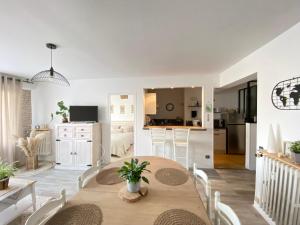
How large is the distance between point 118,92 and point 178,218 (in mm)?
3892

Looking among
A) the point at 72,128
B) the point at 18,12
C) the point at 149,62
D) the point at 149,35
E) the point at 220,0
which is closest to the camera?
the point at 220,0

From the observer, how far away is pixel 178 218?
44.3 inches

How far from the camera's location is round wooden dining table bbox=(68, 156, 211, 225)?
1.13 m

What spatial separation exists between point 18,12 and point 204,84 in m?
3.80

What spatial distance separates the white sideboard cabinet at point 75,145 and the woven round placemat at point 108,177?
2.44 meters

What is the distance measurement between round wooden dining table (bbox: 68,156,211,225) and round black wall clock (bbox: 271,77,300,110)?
4.60ft

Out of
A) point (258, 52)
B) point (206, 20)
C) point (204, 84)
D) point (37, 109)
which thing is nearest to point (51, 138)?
point (37, 109)

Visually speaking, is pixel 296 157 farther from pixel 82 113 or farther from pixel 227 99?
pixel 227 99

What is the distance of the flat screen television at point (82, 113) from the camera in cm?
457

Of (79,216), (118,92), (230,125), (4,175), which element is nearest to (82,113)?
(118,92)

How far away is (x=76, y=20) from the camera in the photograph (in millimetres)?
1662

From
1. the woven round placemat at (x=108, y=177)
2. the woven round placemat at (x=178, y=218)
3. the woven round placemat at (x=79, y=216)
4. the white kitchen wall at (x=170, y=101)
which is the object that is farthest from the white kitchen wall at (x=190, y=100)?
the woven round placemat at (x=79, y=216)

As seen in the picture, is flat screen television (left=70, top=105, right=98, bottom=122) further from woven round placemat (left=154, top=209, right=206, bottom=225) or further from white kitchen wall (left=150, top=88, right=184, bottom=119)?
woven round placemat (left=154, top=209, right=206, bottom=225)

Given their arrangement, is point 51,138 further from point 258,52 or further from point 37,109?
point 258,52
